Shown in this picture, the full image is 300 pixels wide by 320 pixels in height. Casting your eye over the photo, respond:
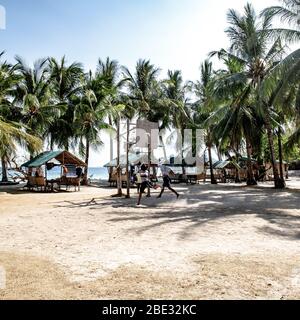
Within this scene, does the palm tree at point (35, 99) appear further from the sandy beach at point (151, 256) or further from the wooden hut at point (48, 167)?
the sandy beach at point (151, 256)

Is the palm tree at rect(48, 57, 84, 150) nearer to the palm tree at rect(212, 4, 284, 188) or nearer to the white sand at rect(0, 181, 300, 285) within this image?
the palm tree at rect(212, 4, 284, 188)

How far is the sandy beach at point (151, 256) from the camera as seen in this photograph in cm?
424

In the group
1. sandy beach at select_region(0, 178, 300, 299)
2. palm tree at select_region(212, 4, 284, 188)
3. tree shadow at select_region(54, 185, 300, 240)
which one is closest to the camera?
sandy beach at select_region(0, 178, 300, 299)

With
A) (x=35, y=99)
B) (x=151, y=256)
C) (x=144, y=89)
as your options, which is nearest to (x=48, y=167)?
(x=35, y=99)

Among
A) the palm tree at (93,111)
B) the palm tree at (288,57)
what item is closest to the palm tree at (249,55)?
the palm tree at (288,57)

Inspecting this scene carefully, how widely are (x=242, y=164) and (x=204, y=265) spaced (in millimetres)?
36643

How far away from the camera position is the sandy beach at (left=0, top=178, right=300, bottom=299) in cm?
424

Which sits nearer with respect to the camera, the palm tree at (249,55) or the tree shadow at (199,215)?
the tree shadow at (199,215)

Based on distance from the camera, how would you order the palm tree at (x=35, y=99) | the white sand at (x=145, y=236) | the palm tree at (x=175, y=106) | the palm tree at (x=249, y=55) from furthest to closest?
the palm tree at (x=175, y=106) < the palm tree at (x=35, y=99) < the palm tree at (x=249, y=55) < the white sand at (x=145, y=236)

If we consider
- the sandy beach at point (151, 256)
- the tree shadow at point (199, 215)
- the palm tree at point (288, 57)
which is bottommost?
the sandy beach at point (151, 256)

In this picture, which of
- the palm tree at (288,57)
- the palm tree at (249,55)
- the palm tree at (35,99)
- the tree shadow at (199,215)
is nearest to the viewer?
the tree shadow at (199,215)

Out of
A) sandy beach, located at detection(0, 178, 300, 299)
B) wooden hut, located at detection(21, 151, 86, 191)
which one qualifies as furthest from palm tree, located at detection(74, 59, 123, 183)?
sandy beach, located at detection(0, 178, 300, 299)
